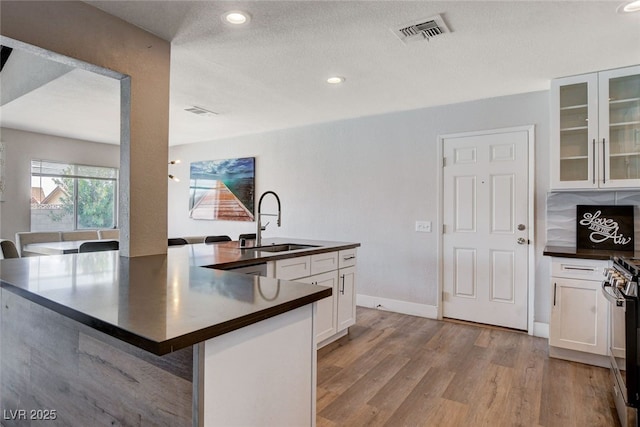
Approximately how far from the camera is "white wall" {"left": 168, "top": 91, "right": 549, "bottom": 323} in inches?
142

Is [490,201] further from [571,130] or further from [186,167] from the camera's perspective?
[186,167]

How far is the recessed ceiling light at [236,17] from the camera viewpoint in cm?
210

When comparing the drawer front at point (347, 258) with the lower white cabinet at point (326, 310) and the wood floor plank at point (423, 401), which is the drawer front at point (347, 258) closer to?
the lower white cabinet at point (326, 310)

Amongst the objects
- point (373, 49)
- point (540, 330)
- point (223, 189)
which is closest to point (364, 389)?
point (540, 330)

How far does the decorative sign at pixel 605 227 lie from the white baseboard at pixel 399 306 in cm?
159

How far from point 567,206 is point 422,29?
7.52 feet

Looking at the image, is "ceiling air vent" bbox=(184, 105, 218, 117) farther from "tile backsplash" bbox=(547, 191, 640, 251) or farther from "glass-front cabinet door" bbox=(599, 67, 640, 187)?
"glass-front cabinet door" bbox=(599, 67, 640, 187)

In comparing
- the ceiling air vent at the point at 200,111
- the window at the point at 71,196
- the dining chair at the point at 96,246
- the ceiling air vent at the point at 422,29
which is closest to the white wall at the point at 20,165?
the window at the point at 71,196

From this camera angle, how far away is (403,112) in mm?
4211

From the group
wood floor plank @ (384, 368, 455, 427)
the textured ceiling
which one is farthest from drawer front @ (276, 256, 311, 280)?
the textured ceiling

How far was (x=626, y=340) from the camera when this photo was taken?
1.91m

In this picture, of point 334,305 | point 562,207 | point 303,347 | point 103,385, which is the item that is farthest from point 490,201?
point 103,385

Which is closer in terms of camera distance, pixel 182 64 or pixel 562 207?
pixel 182 64

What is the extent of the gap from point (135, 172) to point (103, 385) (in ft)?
4.66
